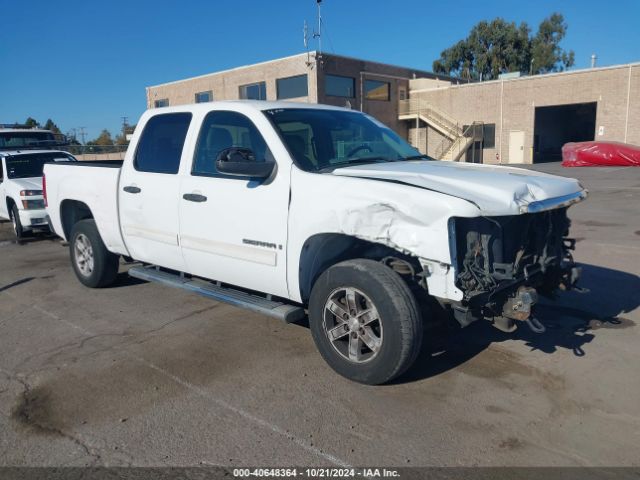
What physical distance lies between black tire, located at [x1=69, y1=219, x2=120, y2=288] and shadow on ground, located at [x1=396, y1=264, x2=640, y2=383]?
3886 mm

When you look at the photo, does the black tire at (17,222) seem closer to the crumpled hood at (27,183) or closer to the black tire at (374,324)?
the crumpled hood at (27,183)

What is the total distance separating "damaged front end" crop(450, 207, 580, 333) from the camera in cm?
366

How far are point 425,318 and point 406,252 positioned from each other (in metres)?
0.72

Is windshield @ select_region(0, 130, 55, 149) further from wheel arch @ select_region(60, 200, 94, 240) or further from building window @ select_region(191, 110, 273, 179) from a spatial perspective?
building window @ select_region(191, 110, 273, 179)

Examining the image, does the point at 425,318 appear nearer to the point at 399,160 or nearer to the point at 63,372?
the point at 399,160

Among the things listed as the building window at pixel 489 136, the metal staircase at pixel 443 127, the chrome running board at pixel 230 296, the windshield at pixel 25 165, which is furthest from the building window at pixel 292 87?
the chrome running board at pixel 230 296

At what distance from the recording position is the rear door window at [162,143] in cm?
539

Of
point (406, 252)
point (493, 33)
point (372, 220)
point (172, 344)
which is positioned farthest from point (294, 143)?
point (493, 33)

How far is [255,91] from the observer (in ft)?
125

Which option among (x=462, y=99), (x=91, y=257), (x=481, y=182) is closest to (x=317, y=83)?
(x=462, y=99)

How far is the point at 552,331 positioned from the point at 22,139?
15.9 meters

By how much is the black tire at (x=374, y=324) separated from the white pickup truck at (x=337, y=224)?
0.03 feet

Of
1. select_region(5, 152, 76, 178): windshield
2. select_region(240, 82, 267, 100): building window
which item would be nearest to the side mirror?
select_region(5, 152, 76, 178): windshield

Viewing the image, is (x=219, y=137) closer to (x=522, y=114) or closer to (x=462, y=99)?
(x=522, y=114)
